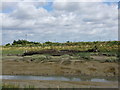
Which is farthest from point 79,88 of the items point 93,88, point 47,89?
point 47,89

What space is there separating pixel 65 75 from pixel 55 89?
890cm

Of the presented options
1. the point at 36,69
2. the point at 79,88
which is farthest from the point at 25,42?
the point at 79,88

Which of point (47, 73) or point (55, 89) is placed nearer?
point (55, 89)

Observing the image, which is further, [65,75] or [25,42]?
[25,42]

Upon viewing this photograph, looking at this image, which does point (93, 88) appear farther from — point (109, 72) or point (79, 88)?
point (109, 72)

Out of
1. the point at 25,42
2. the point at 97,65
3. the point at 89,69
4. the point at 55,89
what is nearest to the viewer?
the point at 55,89

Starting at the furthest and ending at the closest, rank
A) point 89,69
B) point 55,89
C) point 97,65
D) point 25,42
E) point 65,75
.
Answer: point 25,42, point 97,65, point 89,69, point 65,75, point 55,89

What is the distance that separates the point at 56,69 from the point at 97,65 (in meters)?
4.92

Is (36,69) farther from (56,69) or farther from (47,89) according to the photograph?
(47,89)

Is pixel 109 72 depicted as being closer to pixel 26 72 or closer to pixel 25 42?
pixel 26 72

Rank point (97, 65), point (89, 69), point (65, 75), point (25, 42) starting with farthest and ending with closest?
point (25, 42) < point (97, 65) < point (89, 69) < point (65, 75)

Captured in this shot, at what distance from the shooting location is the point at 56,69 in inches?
1139

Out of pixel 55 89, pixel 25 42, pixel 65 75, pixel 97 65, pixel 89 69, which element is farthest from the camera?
pixel 25 42

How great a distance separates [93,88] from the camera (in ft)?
58.8
